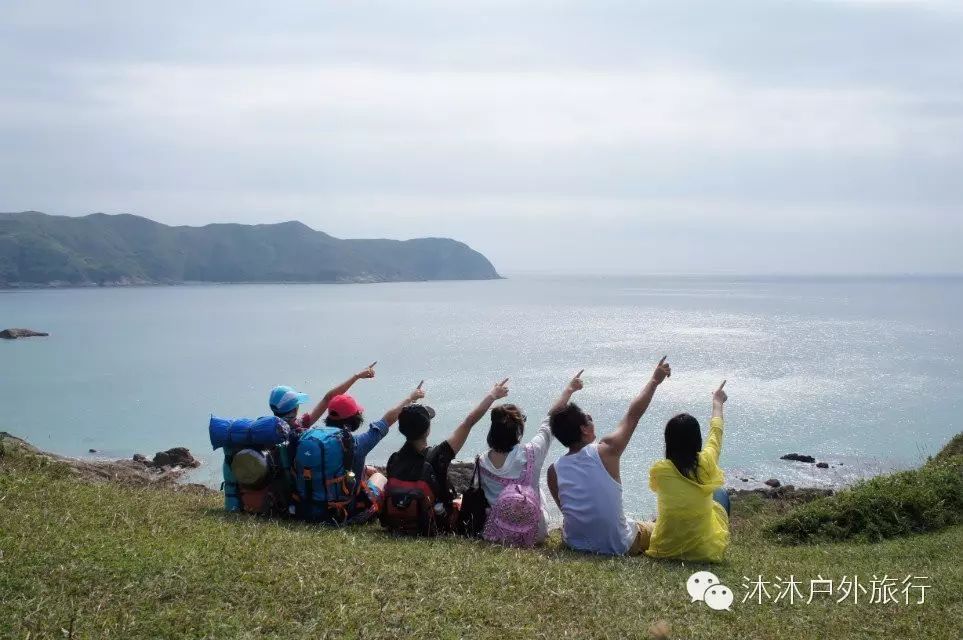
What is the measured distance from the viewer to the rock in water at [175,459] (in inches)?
986

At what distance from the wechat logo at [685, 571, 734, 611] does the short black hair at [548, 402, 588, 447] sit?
5.41 ft

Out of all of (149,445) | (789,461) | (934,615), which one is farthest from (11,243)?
(934,615)

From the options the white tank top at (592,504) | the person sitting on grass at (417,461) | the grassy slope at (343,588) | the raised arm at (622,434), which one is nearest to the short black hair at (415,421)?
the person sitting on grass at (417,461)

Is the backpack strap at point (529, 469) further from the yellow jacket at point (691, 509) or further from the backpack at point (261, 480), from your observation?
the backpack at point (261, 480)

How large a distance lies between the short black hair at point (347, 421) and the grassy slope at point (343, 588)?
112 centimetres

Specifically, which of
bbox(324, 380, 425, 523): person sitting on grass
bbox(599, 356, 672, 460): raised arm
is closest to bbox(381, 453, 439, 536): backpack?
bbox(324, 380, 425, 523): person sitting on grass

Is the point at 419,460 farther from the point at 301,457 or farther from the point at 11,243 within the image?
the point at 11,243

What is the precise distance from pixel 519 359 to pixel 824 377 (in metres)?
20.8

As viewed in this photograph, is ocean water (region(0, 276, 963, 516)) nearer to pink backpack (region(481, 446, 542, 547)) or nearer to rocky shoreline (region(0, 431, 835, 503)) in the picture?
rocky shoreline (region(0, 431, 835, 503))

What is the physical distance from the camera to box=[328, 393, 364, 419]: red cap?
25.9ft

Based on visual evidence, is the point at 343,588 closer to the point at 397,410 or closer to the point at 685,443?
the point at 397,410

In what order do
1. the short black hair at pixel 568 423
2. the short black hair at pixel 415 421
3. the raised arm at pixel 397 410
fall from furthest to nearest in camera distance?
the raised arm at pixel 397 410
the short black hair at pixel 415 421
the short black hair at pixel 568 423

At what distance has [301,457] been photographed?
7.52m

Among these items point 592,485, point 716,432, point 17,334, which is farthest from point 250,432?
point 17,334
